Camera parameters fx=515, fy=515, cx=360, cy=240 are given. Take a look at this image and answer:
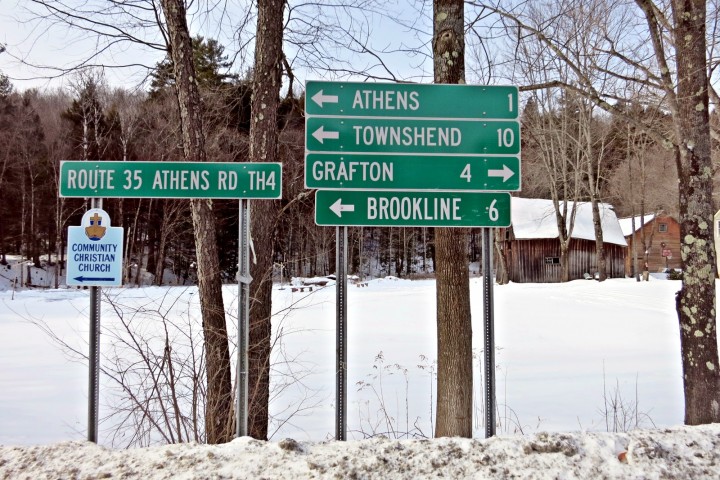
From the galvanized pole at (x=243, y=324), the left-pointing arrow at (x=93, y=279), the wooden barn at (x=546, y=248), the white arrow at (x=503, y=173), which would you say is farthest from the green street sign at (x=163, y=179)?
the wooden barn at (x=546, y=248)

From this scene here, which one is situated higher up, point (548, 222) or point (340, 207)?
point (548, 222)

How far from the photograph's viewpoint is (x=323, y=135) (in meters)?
3.52

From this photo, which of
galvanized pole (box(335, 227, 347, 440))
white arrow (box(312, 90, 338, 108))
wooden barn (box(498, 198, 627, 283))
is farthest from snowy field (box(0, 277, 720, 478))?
wooden barn (box(498, 198, 627, 283))

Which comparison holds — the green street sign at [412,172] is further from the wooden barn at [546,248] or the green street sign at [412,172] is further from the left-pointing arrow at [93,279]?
the wooden barn at [546,248]

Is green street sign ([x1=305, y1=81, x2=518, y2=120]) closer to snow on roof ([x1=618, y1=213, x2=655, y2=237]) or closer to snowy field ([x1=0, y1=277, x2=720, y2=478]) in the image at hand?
snowy field ([x1=0, y1=277, x2=720, y2=478])

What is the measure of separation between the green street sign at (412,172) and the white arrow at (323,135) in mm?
114

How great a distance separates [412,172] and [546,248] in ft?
114

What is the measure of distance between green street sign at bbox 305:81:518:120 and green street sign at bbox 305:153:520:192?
1.00 ft

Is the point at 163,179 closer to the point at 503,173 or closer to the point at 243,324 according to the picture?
the point at 243,324

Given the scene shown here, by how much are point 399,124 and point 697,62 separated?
11.1 feet

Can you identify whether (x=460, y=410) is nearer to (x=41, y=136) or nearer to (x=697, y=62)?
(x=697, y=62)

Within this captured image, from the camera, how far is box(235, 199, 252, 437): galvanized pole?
3.38m

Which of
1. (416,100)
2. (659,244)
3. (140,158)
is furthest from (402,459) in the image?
(659,244)

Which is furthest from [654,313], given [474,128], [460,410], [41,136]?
[41,136]
